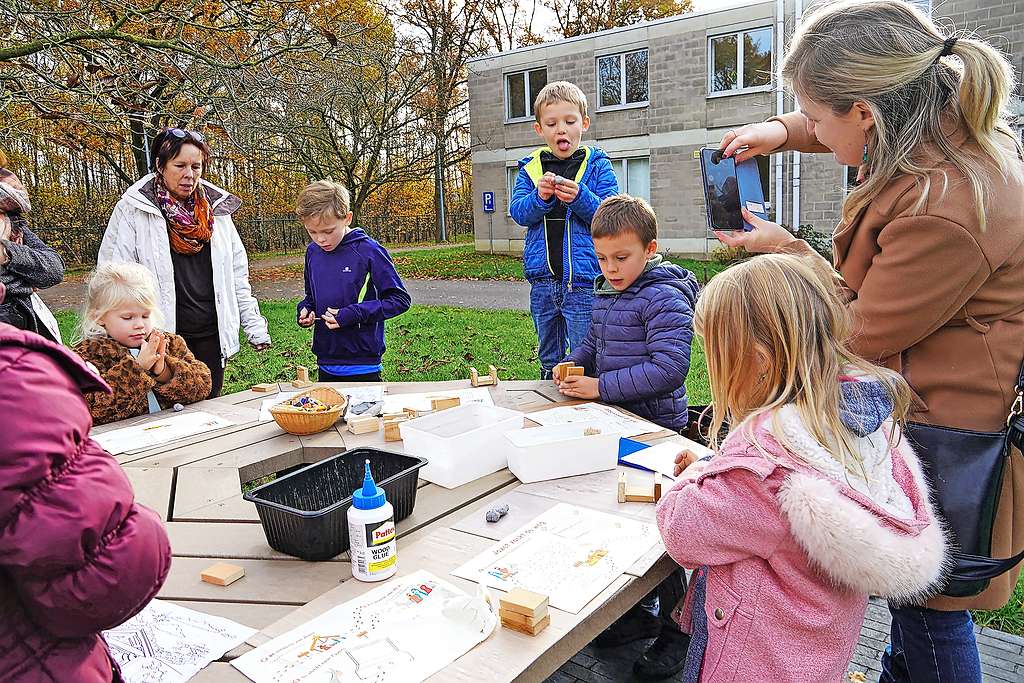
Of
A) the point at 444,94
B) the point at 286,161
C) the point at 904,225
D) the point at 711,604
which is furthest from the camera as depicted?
the point at 444,94

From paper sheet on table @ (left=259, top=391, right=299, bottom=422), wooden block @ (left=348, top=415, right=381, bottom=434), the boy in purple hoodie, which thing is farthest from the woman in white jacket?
wooden block @ (left=348, top=415, right=381, bottom=434)

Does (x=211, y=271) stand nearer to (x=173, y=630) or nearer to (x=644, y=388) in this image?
(x=644, y=388)

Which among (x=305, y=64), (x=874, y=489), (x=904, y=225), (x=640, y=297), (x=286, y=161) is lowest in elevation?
(x=874, y=489)

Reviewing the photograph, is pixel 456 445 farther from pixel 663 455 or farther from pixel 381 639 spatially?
pixel 381 639

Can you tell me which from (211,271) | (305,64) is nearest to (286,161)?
(305,64)

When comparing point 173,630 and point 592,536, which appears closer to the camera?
point 173,630


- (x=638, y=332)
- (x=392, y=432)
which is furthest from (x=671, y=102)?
(x=392, y=432)

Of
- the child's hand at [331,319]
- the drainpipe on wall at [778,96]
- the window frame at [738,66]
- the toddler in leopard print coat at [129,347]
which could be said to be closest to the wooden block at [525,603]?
the toddler in leopard print coat at [129,347]

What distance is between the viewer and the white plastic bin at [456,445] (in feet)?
6.89

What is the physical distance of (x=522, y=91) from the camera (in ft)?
57.6

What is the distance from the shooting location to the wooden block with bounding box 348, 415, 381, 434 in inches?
101

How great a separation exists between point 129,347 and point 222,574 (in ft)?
5.85

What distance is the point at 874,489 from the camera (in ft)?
4.58

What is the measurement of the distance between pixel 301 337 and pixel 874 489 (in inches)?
311
